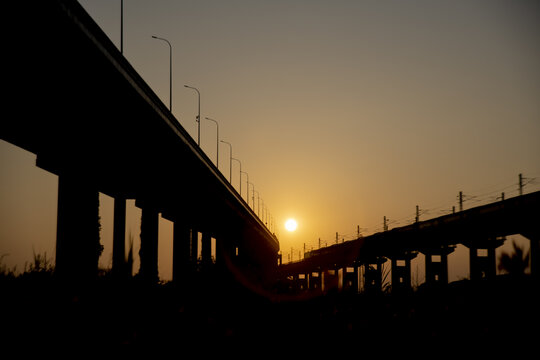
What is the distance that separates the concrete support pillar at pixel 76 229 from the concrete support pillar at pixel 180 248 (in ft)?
78.6

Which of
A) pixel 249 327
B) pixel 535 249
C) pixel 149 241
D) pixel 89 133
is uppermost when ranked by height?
pixel 89 133

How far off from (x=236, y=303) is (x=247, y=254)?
107 m

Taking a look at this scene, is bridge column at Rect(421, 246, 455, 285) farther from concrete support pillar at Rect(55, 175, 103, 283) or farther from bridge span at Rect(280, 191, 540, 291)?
concrete support pillar at Rect(55, 175, 103, 283)

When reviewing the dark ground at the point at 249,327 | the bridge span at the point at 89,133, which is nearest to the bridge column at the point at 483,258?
the bridge span at the point at 89,133

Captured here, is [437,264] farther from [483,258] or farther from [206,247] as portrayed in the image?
[206,247]

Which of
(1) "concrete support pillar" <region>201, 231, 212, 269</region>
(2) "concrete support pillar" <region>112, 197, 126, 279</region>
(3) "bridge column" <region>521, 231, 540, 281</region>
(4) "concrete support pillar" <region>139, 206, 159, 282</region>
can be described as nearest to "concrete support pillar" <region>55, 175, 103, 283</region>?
(2) "concrete support pillar" <region>112, 197, 126, 279</region>

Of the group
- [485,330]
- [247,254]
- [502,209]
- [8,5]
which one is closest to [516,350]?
[485,330]

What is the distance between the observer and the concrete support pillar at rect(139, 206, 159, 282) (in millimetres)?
53406

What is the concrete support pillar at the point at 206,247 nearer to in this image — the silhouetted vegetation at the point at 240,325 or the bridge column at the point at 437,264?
the bridge column at the point at 437,264

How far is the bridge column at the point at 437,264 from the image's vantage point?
62.5 metres

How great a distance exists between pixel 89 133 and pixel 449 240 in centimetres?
3718

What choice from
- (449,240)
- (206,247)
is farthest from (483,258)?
(206,247)

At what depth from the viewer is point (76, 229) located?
3462 cm

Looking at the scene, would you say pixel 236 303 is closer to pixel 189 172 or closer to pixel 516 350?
pixel 516 350
